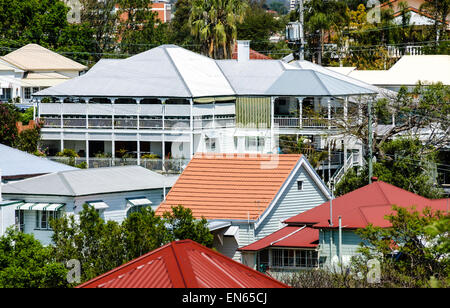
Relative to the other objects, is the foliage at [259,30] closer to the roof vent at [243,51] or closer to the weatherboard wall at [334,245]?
the roof vent at [243,51]

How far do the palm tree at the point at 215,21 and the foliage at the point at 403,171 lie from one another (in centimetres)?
2525

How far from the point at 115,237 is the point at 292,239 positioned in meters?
6.73

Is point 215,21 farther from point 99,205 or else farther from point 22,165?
point 99,205

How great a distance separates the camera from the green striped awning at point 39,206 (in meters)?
33.7

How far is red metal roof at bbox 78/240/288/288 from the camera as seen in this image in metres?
13.4

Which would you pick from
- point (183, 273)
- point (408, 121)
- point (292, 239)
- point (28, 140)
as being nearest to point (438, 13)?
point (408, 121)

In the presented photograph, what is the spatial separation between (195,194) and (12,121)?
1924cm

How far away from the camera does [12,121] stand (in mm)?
50688

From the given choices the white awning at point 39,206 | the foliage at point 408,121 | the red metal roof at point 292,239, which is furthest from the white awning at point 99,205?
the foliage at point 408,121

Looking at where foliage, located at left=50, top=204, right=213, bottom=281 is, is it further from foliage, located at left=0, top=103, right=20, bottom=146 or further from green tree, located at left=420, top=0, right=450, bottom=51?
green tree, located at left=420, top=0, right=450, bottom=51

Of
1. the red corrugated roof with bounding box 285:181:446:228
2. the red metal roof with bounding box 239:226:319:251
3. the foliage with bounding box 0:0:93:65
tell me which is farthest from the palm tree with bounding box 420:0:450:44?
the red corrugated roof with bounding box 285:181:446:228

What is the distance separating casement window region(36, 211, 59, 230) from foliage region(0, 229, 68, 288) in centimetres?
707
